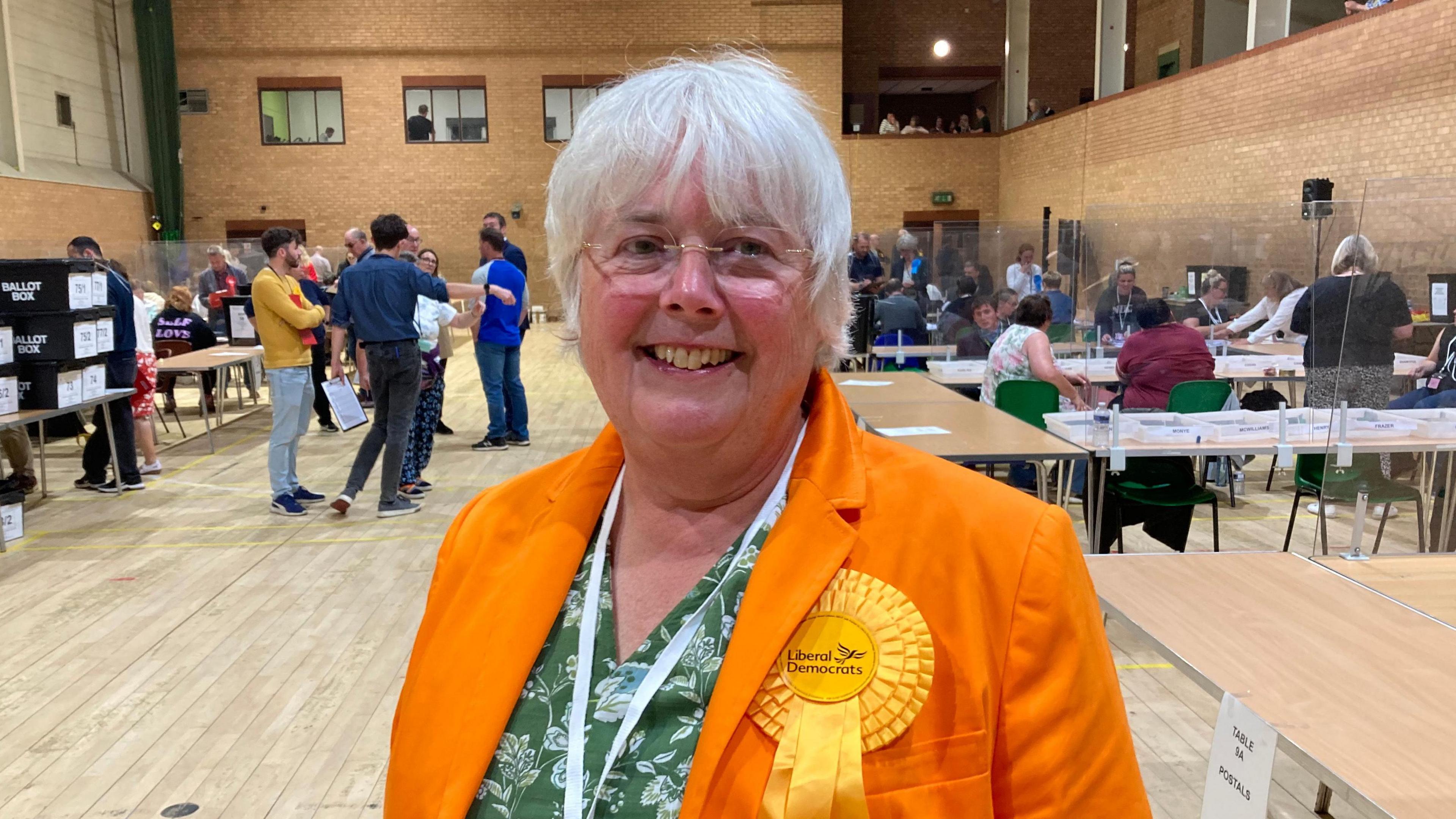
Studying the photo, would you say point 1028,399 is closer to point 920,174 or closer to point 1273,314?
point 1273,314

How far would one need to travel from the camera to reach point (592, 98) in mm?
1249

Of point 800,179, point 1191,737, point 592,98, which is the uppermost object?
point 592,98

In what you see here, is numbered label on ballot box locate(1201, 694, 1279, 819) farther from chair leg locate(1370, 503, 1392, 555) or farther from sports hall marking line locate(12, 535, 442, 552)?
sports hall marking line locate(12, 535, 442, 552)

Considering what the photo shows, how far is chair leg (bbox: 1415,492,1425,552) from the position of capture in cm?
303

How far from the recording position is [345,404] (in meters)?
6.10

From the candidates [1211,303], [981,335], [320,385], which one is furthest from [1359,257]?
[320,385]

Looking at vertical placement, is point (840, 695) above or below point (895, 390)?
above

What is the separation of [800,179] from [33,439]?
1018 cm

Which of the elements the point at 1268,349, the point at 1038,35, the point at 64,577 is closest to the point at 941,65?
the point at 1038,35

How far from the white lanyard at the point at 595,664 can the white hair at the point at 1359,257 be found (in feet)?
9.15

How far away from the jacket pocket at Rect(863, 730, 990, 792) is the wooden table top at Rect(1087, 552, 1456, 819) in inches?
33.0

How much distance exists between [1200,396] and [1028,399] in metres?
0.92

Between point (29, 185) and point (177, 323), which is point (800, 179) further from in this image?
point (29, 185)

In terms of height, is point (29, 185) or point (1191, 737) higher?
point (29, 185)
